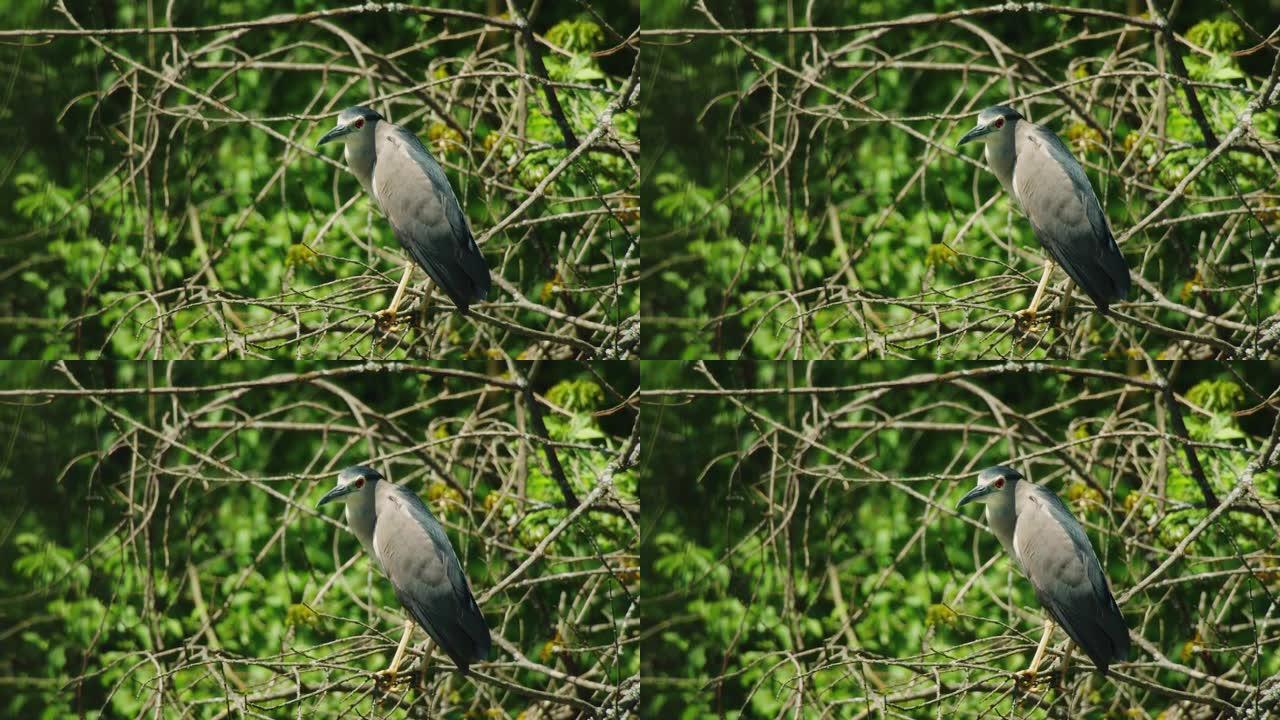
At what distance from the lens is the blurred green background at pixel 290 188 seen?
9.09 ft

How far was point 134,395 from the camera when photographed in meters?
2.83

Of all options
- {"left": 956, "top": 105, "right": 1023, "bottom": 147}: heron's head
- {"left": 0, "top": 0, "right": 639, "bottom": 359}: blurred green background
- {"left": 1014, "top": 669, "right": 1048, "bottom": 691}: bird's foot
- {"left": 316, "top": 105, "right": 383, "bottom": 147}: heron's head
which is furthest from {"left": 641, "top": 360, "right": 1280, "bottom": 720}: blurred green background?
{"left": 316, "top": 105, "right": 383, "bottom": 147}: heron's head

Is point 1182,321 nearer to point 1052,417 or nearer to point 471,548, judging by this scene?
point 1052,417

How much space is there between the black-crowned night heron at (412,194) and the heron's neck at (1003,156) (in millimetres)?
1116

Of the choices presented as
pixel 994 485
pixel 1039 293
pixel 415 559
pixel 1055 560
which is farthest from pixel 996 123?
pixel 415 559

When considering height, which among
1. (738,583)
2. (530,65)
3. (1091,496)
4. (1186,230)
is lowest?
(738,583)

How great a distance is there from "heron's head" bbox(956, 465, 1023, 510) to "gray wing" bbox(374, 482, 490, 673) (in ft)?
3.50

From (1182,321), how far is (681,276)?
1109 mm

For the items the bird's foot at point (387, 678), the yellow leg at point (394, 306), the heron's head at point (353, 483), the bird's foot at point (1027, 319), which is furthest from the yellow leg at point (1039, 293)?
the bird's foot at point (387, 678)

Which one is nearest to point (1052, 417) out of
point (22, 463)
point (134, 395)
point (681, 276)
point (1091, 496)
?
point (1091, 496)

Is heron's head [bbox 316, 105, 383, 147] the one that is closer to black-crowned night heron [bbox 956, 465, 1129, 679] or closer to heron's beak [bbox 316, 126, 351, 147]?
heron's beak [bbox 316, 126, 351, 147]

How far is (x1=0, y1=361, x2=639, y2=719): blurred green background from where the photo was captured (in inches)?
109

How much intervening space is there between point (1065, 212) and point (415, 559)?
1.52 metres

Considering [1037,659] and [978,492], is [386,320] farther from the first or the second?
[1037,659]
